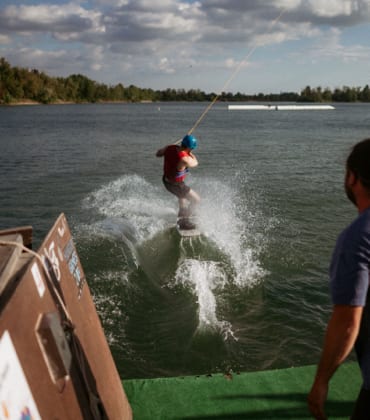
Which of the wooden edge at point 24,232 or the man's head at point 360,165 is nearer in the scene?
the man's head at point 360,165

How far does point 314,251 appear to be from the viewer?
10.4 meters

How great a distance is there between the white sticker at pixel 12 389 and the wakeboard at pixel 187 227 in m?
8.41

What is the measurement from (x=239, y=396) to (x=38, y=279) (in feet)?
8.64

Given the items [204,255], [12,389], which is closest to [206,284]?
[204,255]

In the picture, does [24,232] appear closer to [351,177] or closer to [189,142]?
[351,177]

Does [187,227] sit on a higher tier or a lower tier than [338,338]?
lower

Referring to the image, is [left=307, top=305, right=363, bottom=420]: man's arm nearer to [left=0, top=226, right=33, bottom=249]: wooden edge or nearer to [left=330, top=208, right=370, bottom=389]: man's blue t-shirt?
[left=330, top=208, right=370, bottom=389]: man's blue t-shirt

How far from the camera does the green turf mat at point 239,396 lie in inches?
146

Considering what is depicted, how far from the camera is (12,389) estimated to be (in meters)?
1.62

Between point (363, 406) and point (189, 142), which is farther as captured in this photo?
point (189, 142)

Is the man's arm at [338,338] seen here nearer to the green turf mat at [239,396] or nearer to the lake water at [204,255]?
the lake water at [204,255]

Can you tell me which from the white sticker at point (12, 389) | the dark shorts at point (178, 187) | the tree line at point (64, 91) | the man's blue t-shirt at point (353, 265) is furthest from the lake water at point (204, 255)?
the tree line at point (64, 91)

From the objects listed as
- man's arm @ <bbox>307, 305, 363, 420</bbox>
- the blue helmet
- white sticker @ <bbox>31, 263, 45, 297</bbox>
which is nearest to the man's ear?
man's arm @ <bbox>307, 305, 363, 420</bbox>

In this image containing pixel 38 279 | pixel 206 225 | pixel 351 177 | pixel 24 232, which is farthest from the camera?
pixel 206 225
